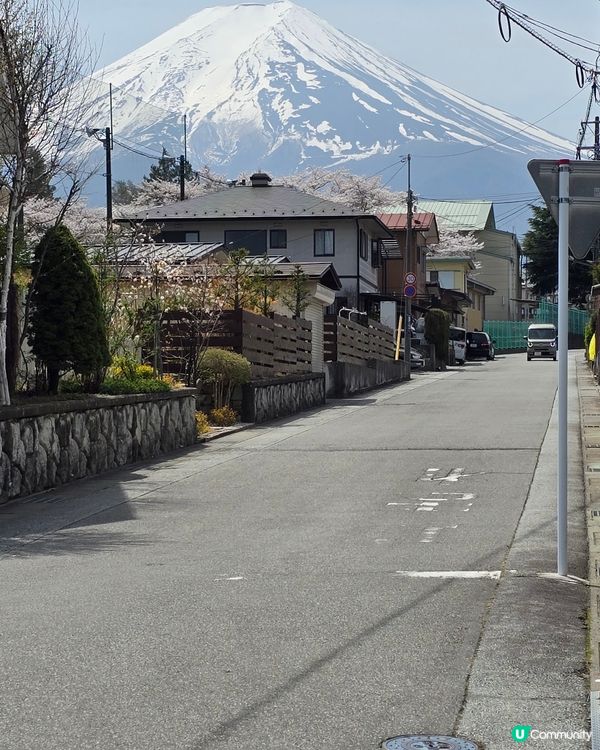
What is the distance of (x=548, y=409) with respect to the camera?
24203 millimetres

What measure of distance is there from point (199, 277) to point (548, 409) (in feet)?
24.6

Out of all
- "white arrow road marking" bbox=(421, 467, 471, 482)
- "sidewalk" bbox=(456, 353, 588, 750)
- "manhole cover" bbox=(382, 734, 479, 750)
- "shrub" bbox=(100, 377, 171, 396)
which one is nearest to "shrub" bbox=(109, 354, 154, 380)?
"shrub" bbox=(100, 377, 171, 396)

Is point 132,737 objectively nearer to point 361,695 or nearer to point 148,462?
point 361,695

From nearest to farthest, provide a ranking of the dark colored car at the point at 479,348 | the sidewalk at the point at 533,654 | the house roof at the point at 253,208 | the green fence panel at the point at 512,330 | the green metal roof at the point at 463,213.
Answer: the sidewalk at the point at 533,654 < the house roof at the point at 253,208 < the dark colored car at the point at 479,348 < the green fence panel at the point at 512,330 < the green metal roof at the point at 463,213

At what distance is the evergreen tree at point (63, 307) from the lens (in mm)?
14906

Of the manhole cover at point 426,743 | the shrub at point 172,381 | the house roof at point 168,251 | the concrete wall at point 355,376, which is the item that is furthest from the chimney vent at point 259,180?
the manhole cover at point 426,743

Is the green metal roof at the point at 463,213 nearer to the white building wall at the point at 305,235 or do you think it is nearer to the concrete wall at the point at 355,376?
the white building wall at the point at 305,235

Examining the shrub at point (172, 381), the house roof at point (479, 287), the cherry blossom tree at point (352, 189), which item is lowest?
the shrub at point (172, 381)

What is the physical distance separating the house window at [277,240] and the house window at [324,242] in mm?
1334

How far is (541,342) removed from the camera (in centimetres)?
6081

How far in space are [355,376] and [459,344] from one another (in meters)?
26.8

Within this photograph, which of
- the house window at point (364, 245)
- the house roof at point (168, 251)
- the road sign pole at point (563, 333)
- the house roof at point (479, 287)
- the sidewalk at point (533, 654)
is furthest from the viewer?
the house roof at point (479, 287)

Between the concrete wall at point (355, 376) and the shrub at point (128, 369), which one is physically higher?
the shrub at point (128, 369)

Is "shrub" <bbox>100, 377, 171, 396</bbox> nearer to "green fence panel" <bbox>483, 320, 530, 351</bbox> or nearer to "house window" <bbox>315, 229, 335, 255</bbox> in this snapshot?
"house window" <bbox>315, 229, 335, 255</bbox>
